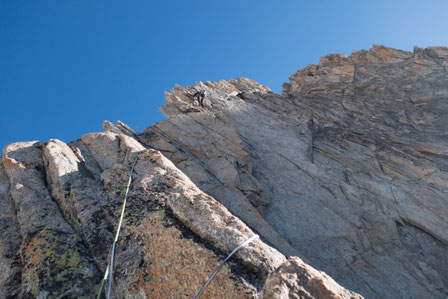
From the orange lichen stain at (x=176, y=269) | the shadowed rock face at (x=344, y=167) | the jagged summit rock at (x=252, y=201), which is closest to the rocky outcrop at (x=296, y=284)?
the jagged summit rock at (x=252, y=201)

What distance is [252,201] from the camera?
51.4 ft

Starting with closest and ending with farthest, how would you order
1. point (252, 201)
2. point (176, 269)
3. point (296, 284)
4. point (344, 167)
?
point (296, 284) < point (176, 269) < point (252, 201) < point (344, 167)

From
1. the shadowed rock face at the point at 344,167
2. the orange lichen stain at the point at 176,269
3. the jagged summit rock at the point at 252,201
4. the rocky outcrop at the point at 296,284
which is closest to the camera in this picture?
the rocky outcrop at the point at 296,284

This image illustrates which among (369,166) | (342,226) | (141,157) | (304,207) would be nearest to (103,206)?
(141,157)

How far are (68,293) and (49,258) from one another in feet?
5.12

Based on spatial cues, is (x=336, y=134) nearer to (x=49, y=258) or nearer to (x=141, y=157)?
(x=141, y=157)

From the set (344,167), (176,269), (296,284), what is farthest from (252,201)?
(296,284)

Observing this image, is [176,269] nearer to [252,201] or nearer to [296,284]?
[296,284]

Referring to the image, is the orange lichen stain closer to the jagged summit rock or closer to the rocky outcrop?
the jagged summit rock

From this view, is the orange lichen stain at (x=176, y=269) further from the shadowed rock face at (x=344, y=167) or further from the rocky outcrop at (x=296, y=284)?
the shadowed rock face at (x=344, y=167)

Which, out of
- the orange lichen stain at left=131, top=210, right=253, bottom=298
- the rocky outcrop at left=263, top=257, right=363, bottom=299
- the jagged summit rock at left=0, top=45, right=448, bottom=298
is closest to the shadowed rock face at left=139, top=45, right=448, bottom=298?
the jagged summit rock at left=0, top=45, right=448, bottom=298

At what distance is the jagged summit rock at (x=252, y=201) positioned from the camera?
284 inches

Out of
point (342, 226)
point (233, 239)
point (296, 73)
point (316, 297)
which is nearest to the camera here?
point (316, 297)

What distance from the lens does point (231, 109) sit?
1143 inches
